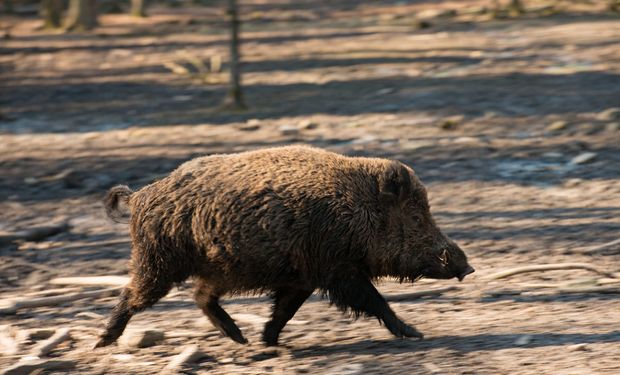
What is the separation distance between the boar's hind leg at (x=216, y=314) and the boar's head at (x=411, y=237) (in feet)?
3.00

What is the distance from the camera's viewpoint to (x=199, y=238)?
5852 millimetres

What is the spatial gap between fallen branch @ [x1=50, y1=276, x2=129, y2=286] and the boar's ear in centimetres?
227

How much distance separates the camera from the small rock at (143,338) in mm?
6117

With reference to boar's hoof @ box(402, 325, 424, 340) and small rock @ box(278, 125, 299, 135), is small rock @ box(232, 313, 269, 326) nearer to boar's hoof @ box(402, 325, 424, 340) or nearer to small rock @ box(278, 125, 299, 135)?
boar's hoof @ box(402, 325, 424, 340)

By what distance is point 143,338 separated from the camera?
6.11 metres

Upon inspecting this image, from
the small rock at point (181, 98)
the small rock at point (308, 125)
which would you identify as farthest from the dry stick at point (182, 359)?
the small rock at point (181, 98)

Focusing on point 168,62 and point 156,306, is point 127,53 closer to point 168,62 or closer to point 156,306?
point 168,62

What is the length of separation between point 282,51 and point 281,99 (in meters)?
6.27

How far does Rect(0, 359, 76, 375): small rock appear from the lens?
555 cm

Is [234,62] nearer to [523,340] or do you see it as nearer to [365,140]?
[365,140]

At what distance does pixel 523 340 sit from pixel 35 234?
4.91m

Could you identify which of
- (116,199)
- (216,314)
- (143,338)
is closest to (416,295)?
(216,314)

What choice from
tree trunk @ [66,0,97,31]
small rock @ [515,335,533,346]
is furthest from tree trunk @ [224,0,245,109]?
tree trunk @ [66,0,97,31]

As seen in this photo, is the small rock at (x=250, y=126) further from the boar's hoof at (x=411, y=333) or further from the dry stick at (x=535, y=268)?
the boar's hoof at (x=411, y=333)
